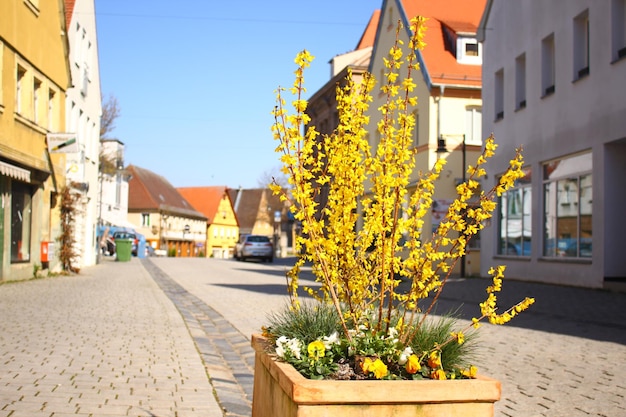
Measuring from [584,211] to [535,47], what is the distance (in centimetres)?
531

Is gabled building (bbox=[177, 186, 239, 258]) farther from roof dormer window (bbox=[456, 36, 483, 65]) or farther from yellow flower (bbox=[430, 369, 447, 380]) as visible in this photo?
yellow flower (bbox=[430, 369, 447, 380])

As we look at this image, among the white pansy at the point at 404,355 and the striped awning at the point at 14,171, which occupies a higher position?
the striped awning at the point at 14,171

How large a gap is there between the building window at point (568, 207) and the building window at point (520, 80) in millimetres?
2765

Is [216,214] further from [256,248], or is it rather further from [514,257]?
[514,257]

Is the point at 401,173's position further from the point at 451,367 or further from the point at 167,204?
the point at 167,204

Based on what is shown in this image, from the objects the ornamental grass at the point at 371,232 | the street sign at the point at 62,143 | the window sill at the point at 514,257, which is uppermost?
the street sign at the point at 62,143

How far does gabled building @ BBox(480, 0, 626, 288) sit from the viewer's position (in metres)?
16.8

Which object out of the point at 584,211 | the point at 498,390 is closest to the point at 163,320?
the point at 498,390

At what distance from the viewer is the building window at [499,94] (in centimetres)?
2411

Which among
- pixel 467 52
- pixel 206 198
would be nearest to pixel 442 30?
pixel 467 52

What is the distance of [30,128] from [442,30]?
67.6 ft

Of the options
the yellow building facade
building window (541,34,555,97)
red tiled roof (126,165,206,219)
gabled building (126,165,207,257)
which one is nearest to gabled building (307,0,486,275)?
building window (541,34,555,97)

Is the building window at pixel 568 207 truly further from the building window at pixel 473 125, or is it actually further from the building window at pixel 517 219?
the building window at pixel 473 125

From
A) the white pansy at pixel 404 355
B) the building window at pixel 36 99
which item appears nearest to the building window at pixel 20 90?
the building window at pixel 36 99
